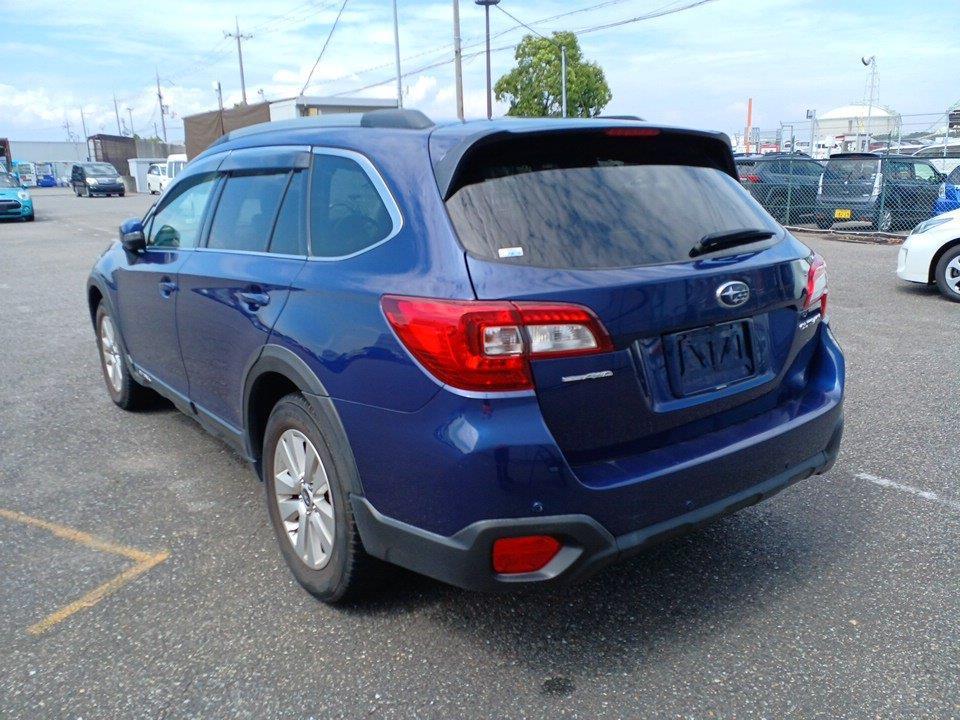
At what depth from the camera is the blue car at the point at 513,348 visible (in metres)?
2.32

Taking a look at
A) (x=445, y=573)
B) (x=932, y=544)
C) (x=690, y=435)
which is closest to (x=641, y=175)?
(x=690, y=435)

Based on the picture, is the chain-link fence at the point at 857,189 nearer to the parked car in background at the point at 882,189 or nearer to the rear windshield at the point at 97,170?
the parked car in background at the point at 882,189

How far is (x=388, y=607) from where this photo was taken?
2990mm

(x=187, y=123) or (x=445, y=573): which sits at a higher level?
(x=187, y=123)

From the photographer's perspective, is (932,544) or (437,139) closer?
(437,139)

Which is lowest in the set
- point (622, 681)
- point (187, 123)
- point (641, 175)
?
point (622, 681)

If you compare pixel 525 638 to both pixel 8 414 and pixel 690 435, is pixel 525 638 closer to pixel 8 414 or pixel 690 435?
pixel 690 435

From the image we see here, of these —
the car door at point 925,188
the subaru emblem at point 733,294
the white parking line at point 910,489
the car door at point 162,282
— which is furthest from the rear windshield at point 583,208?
the car door at point 925,188

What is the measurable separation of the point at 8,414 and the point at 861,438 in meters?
5.33

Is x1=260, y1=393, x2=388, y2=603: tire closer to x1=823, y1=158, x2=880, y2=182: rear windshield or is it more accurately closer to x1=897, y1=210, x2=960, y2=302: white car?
x1=897, y1=210, x2=960, y2=302: white car

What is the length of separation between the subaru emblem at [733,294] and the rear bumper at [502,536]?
2.09 ft

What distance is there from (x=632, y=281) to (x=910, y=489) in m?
2.33

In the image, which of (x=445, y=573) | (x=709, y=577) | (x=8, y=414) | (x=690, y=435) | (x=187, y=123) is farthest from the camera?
(x=187, y=123)

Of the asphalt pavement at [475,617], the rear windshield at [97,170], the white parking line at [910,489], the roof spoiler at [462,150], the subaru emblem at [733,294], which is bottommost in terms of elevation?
the asphalt pavement at [475,617]
